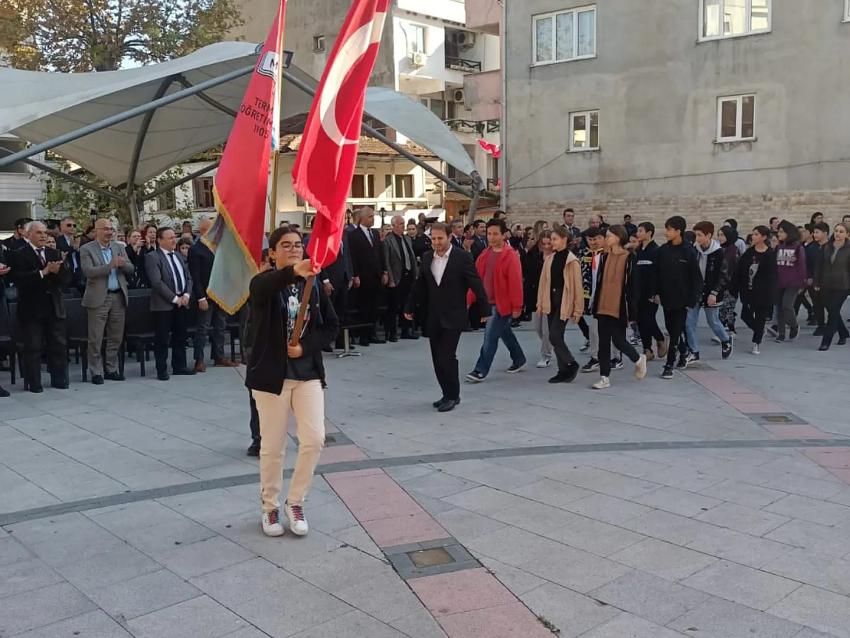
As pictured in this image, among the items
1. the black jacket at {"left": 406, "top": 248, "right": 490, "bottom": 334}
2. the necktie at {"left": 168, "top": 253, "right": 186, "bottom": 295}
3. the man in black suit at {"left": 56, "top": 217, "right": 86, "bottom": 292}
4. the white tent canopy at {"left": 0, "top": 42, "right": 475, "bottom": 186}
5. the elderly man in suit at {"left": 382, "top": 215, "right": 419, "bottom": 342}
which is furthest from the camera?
the elderly man in suit at {"left": 382, "top": 215, "right": 419, "bottom": 342}

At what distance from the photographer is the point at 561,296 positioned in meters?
9.92

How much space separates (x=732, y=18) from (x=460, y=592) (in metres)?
21.9

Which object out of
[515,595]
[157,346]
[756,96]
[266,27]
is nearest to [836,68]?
[756,96]

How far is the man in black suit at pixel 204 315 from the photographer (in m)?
10.8

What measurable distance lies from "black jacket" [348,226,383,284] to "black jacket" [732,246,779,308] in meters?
5.24

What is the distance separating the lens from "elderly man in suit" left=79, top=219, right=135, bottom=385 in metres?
10.0

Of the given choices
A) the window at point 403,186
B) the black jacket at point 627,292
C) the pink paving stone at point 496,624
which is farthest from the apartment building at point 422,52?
the pink paving stone at point 496,624

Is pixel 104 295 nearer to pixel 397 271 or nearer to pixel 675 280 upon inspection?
pixel 397 271

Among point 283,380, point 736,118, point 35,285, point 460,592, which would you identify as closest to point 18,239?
Answer: point 35,285

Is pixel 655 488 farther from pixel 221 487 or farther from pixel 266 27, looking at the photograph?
pixel 266 27

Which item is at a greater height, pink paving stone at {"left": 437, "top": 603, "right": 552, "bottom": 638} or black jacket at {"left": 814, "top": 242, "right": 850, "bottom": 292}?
black jacket at {"left": 814, "top": 242, "right": 850, "bottom": 292}

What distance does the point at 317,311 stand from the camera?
528cm

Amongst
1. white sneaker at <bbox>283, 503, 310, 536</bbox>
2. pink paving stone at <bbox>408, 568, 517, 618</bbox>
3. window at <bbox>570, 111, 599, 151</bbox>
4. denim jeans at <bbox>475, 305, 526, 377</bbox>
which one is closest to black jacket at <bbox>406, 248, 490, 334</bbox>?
denim jeans at <bbox>475, 305, 526, 377</bbox>

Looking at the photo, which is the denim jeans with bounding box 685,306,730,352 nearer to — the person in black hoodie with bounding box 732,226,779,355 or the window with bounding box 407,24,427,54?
the person in black hoodie with bounding box 732,226,779,355
